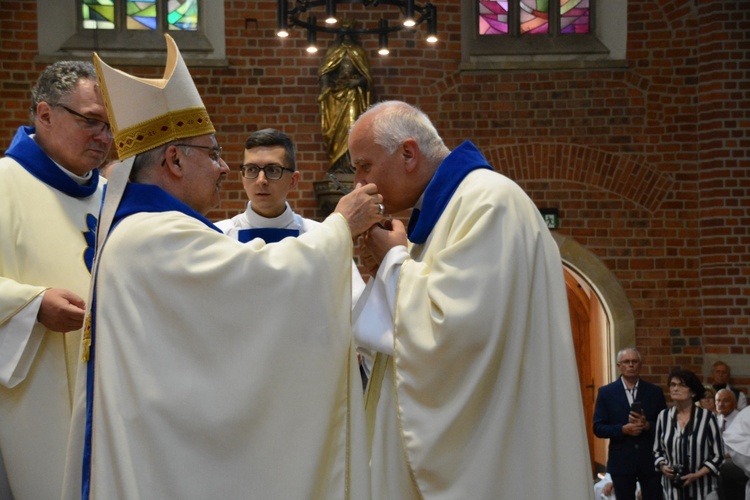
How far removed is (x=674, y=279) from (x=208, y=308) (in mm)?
8691

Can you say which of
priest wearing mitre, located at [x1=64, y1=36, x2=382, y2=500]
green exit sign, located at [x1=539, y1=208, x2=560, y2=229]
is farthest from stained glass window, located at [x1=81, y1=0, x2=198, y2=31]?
priest wearing mitre, located at [x1=64, y1=36, x2=382, y2=500]

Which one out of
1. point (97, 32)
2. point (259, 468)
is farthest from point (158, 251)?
point (97, 32)

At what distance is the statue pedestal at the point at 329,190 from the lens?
34.6 feet

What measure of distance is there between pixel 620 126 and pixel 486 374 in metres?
8.42

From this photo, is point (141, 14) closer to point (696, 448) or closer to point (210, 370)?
point (696, 448)

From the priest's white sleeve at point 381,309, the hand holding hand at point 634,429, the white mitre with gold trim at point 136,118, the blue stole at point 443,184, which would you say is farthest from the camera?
the hand holding hand at point 634,429

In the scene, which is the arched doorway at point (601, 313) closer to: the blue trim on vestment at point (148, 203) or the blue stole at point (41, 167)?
the blue stole at point (41, 167)

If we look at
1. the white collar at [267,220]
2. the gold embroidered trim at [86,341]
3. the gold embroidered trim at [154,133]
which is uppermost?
the gold embroidered trim at [154,133]

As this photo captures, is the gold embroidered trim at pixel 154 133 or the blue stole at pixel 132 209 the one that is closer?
the blue stole at pixel 132 209

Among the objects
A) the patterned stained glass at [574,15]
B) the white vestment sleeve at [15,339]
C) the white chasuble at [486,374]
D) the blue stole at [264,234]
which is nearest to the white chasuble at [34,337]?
the white vestment sleeve at [15,339]

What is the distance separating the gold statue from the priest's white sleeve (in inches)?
278

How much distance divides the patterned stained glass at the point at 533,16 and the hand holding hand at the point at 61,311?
851 cm

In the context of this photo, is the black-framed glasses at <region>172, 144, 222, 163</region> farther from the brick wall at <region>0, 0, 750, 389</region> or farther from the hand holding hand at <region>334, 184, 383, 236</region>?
the brick wall at <region>0, 0, 750, 389</region>

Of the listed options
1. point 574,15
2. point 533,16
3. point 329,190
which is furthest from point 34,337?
point 574,15
